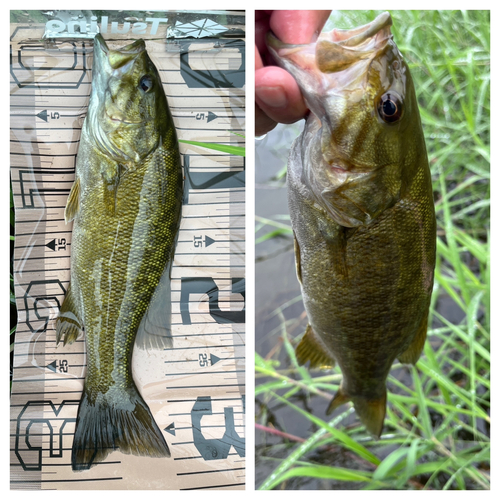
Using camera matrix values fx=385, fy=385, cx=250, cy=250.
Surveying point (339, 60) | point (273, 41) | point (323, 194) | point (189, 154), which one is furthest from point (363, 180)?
point (189, 154)

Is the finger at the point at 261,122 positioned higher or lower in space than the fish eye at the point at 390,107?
higher

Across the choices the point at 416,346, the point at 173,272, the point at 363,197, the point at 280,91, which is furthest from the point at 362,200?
the point at 173,272

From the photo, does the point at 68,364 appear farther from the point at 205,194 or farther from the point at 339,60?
the point at 339,60

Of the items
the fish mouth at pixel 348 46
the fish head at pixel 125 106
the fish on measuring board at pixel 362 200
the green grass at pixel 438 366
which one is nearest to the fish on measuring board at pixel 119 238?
the fish head at pixel 125 106

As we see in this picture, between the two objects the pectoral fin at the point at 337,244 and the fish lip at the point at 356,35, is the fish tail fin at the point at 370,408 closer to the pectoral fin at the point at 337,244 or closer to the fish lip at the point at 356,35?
the pectoral fin at the point at 337,244

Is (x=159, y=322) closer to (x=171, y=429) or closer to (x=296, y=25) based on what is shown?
(x=171, y=429)

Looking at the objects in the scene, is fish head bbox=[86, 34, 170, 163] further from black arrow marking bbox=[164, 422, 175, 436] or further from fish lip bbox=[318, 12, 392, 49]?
black arrow marking bbox=[164, 422, 175, 436]
